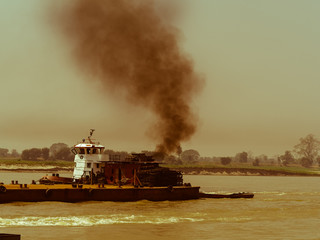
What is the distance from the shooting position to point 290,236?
3266 cm

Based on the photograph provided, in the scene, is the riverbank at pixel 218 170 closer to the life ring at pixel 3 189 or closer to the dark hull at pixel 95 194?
the dark hull at pixel 95 194

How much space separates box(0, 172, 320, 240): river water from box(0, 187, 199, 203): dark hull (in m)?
0.93

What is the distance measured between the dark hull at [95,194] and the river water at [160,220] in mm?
926

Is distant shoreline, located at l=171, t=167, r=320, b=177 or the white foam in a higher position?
distant shoreline, located at l=171, t=167, r=320, b=177

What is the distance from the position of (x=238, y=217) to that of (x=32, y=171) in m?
123

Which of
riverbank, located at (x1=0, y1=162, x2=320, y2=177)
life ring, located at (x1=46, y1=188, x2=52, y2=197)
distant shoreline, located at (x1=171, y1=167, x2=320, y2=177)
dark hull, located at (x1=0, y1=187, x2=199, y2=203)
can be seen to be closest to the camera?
dark hull, located at (x1=0, y1=187, x2=199, y2=203)

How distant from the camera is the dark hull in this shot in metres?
46.4

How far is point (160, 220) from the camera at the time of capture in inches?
1528

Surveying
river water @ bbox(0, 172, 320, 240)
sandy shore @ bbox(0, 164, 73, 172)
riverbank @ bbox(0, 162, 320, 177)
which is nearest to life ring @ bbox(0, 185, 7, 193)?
river water @ bbox(0, 172, 320, 240)

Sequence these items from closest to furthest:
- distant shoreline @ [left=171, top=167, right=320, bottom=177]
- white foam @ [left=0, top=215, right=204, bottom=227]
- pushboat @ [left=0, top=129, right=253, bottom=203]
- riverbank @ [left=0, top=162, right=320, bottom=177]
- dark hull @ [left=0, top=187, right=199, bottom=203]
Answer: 1. white foam @ [left=0, top=215, right=204, bottom=227]
2. dark hull @ [left=0, top=187, right=199, bottom=203]
3. pushboat @ [left=0, top=129, right=253, bottom=203]
4. riverbank @ [left=0, top=162, right=320, bottom=177]
5. distant shoreline @ [left=171, top=167, right=320, bottom=177]

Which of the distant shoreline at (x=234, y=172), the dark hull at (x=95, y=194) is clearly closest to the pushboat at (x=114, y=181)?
the dark hull at (x=95, y=194)

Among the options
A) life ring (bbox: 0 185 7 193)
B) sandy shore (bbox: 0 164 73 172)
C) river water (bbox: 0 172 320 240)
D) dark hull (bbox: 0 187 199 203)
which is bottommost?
river water (bbox: 0 172 320 240)

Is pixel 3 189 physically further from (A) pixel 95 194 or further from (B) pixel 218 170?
(B) pixel 218 170

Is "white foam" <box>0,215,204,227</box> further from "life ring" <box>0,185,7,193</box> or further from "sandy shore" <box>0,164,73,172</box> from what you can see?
"sandy shore" <box>0,164,73,172</box>
